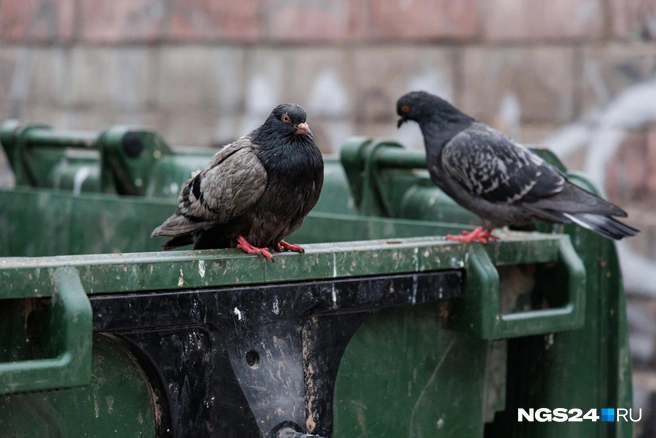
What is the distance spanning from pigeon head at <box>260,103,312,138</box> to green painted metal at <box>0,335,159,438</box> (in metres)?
0.99

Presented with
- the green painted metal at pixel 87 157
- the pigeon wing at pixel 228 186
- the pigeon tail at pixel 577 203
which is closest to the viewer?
the pigeon wing at pixel 228 186

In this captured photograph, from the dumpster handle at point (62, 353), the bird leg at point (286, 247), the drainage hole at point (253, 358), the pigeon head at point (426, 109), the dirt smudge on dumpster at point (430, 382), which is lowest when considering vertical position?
the dirt smudge on dumpster at point (430, 382)

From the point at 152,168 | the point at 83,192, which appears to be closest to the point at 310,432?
the point at 152,168

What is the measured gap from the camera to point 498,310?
8.30 feet

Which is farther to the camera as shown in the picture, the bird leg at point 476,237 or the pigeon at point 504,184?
the pigeon at point 504,184

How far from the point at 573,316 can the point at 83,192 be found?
8.61 feet

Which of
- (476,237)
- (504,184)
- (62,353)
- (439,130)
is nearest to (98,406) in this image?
(62,353)

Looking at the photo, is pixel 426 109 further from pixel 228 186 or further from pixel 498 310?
pixel 498 310

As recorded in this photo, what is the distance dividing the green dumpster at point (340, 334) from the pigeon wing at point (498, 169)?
0.46 feet

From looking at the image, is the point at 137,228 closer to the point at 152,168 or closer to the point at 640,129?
the point at 152,168

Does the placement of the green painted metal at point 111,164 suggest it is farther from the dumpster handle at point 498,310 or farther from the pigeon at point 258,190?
the dumpster handle at point 498,310

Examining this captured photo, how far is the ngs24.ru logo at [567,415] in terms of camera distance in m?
2.83

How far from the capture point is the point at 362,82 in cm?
645

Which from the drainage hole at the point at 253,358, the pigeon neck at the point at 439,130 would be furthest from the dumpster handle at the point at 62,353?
the pigeon neck at the point at 439,130
